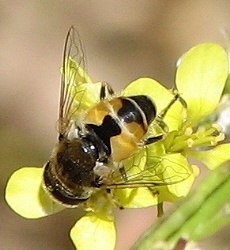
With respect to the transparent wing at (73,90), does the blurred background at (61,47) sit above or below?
below

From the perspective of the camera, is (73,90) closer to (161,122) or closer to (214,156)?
(161,122)

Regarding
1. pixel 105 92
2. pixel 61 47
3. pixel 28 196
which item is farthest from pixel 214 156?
pixel 61 47

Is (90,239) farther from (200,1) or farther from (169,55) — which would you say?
(200,1)

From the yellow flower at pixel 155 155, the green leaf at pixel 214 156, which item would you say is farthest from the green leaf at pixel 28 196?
the green leaf at pixel 214 156

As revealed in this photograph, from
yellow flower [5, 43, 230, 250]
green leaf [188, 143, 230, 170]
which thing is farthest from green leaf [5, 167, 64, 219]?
green leaf [188, 143, 230, 170]

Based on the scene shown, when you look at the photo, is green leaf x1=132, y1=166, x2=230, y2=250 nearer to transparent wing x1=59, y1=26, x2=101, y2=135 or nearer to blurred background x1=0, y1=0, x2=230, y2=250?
transparent wing x1=59, y1=26, x2=101, y2=135

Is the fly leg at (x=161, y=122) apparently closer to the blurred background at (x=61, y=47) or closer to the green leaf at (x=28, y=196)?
the green leaf at (x=28, y=196)
